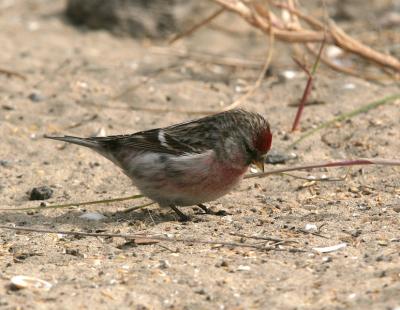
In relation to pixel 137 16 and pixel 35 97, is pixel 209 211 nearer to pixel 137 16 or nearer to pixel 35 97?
pixel 35 97

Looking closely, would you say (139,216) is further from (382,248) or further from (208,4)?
(208,4)

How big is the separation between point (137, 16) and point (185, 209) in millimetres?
4257

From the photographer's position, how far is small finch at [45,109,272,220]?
5.18 m

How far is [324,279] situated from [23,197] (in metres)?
2.46

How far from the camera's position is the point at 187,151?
525cm

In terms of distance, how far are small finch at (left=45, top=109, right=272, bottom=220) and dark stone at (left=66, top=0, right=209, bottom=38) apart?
417cm

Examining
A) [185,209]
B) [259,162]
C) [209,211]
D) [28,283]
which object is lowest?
[185,209]

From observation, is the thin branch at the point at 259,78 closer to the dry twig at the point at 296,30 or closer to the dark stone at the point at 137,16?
the dry twig at the point at 296,30

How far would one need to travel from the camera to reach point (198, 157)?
519cm

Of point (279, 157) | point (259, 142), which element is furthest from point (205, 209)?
point (279, 157)

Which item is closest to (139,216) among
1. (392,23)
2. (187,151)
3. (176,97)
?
(187,151)

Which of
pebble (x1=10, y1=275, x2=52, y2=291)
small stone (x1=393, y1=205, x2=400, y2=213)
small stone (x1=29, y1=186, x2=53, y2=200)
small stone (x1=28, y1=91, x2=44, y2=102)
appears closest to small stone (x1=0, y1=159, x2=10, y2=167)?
small stone (x1=29, y1=186, x2=53, y2=200)

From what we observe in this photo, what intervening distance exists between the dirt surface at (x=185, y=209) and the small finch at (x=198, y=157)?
185mm

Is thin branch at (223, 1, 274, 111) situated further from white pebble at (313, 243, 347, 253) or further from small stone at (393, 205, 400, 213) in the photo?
white pebble at (313, 243, 347, 253)
